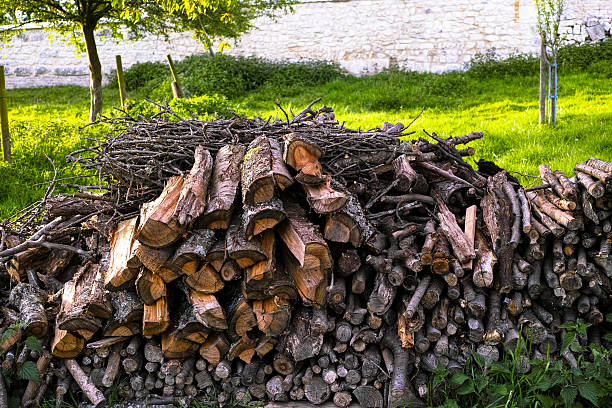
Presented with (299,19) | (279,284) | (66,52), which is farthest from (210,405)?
(66,52)

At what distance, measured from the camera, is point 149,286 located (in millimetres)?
3396

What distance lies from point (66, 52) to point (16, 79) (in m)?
2.32

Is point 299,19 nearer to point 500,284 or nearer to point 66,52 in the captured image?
point 66,52

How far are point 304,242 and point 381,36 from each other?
17.2 meters

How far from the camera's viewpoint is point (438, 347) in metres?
3.38

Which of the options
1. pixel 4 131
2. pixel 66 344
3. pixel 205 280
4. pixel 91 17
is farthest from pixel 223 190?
pixel 91 17

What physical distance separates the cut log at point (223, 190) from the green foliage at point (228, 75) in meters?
12.4

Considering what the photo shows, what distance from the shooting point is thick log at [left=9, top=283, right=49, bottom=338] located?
11.7 ft

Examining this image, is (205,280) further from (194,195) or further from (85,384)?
(85,384)

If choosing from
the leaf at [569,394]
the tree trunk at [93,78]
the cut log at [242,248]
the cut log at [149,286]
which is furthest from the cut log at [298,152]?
the tree trunk at [93,78]

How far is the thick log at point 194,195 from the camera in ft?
10.6

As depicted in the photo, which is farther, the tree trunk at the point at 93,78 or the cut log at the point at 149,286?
the tree trunk at the point at 93,78

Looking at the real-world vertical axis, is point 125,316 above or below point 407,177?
below

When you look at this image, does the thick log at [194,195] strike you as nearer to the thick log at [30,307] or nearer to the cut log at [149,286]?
the cut log at [149,286]
